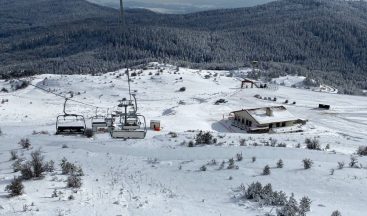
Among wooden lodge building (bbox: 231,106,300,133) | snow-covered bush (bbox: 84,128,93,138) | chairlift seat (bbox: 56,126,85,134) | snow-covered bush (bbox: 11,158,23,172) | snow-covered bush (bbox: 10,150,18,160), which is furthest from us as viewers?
wooden lodge building (bbox: 231,106,300,133)

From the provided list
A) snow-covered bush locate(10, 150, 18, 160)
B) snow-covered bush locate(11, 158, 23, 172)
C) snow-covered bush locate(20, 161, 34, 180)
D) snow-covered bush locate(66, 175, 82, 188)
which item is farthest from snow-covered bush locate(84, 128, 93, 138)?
snow-covered bush locate(66, 175, 82, 188)

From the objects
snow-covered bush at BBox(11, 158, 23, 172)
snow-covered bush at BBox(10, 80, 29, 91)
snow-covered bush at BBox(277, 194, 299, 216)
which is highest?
snow-covered bush at BBox(277, 194, 299, 216)

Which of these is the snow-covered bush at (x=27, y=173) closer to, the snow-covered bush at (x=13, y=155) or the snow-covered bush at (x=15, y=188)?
the snow-covered bush at (x=15, y=188)

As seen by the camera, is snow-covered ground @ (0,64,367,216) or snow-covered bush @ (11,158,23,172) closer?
snow-covered ground @ (0,64,367,216)

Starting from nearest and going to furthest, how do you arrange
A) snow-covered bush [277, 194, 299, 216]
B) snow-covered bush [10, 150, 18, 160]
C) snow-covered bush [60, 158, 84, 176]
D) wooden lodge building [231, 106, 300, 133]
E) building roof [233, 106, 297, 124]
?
snow-covered bush [277, 194, 299, 216] → snow-covered bush [60, 158, 84, 176] → snow-covered bush [10, 150, 18, 160] → wooden lodge building [231, 106, 300, 133] → building roof [233, 106, 297, 124]

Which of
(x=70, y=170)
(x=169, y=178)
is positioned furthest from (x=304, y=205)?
(x=70, y=170)

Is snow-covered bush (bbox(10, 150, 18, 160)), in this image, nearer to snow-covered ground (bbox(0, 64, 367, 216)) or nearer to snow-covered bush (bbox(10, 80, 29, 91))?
snow-covered ground (bbox(0, 64, 367, 216))

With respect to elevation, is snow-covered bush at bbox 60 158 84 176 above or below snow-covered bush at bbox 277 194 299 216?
below

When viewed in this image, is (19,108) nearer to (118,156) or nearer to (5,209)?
(118,156)
